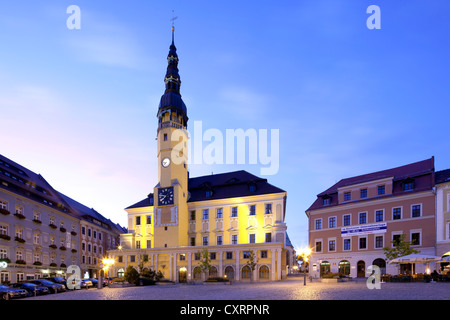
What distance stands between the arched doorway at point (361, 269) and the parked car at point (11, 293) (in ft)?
126

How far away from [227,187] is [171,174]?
1002 centimetres

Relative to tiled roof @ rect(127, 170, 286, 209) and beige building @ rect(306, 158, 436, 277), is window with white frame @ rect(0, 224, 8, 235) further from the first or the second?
beige building @ rect(306, 158, 436, 277)

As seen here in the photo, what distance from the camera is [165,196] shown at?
6381 cm

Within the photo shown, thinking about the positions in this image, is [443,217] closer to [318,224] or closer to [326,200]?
[326,200]

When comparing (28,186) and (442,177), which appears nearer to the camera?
→ (442,177)

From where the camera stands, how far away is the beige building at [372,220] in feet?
148

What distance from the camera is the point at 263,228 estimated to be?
60.3 meters

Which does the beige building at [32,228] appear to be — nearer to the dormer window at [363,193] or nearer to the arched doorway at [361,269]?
the arched doorway at [361,269]

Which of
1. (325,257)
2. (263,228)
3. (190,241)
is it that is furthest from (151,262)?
(325,257)

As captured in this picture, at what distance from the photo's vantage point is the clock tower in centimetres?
6319

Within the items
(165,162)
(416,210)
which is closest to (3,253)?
(165,162)

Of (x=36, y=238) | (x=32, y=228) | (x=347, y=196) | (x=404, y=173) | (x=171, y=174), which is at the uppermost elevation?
(x=171, y=174)

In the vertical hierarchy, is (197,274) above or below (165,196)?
below
